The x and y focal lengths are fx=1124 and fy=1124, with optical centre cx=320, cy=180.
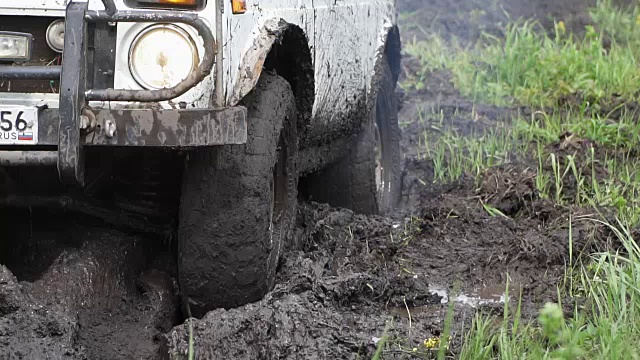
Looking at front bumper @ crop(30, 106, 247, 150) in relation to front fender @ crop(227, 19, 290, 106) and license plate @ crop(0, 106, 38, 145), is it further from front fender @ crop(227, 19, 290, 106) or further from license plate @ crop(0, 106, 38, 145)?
front fender @ crop(227, 19, 290, 106)

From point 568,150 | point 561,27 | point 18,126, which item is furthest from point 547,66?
point 18,126

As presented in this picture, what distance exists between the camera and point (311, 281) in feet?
13.4

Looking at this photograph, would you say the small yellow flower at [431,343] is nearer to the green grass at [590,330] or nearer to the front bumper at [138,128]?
the green grass at [590,330]

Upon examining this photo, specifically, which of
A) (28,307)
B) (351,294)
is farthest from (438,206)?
(28,307)

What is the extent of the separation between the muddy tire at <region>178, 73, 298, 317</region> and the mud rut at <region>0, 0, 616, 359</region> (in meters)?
0.15

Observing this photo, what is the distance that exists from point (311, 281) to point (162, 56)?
109 centimetres

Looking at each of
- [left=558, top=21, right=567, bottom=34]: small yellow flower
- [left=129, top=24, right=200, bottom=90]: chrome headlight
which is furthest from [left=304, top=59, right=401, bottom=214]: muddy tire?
[left=558, top=21, right=567, bottom=34]: small yellow flower

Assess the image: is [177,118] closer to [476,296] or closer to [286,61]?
[286,61]

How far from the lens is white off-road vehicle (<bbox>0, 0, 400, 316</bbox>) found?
333 centimetres

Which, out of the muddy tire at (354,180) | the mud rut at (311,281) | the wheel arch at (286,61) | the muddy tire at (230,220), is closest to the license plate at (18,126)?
the mud rut at (311,281)

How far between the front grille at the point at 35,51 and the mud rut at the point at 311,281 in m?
0.59

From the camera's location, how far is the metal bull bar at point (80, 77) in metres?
3.26

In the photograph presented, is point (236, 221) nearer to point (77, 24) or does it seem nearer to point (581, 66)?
point (77, 24)

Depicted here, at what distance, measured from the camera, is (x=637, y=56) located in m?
9.20
